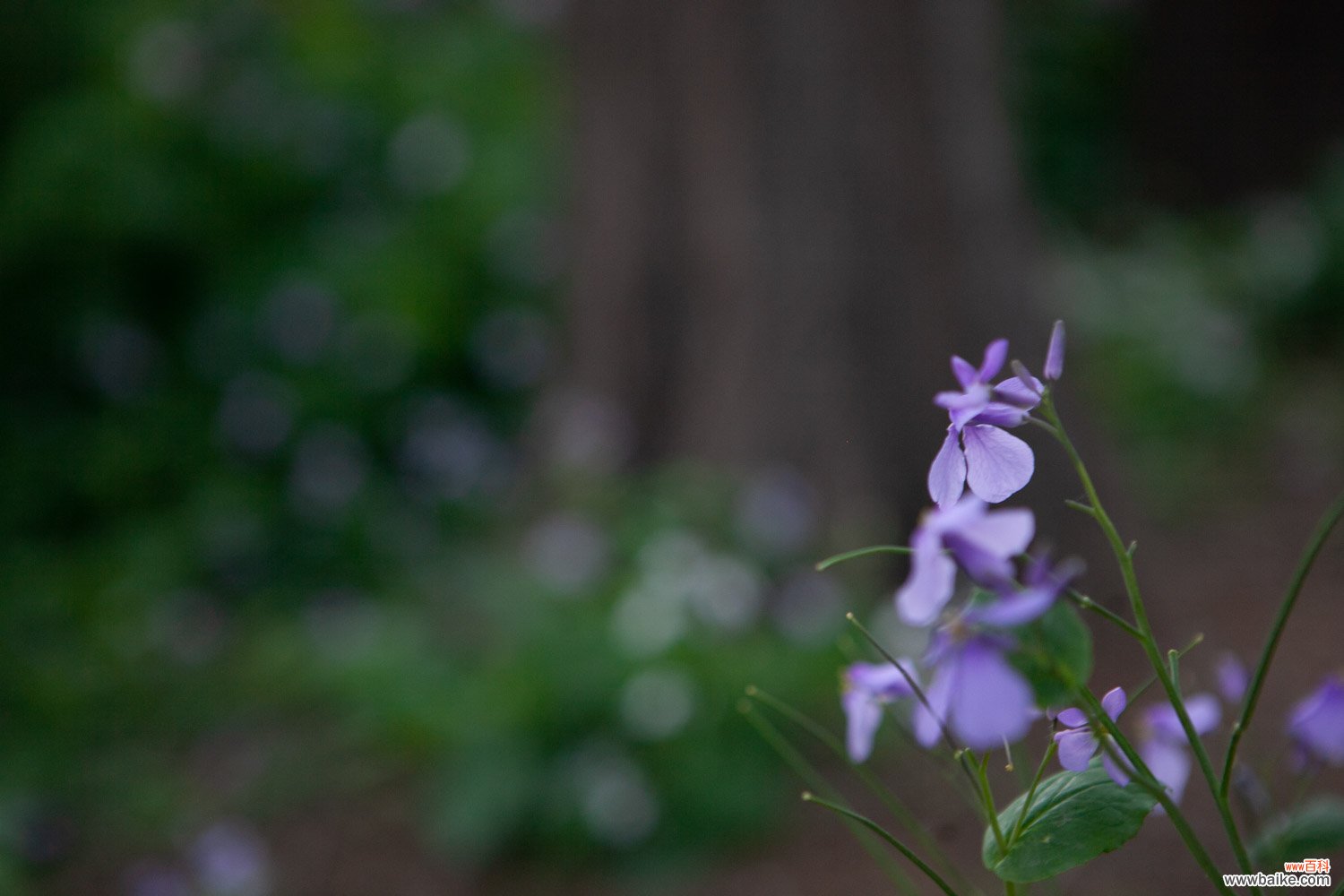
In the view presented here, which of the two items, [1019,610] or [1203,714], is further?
[1203,714]

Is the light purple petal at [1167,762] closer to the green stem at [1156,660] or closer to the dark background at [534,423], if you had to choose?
the green stem at [1156,660]

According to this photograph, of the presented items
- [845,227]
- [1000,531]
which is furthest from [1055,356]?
[845,227]

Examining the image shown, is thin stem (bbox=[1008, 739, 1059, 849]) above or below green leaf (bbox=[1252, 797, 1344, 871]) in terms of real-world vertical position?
above

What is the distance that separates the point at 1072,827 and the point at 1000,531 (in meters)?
0.19

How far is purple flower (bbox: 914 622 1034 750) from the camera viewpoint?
440mm

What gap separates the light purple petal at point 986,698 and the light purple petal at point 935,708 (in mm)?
10

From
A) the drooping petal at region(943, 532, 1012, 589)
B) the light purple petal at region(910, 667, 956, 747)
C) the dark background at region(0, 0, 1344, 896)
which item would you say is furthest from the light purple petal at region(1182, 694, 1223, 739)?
the dark background at region(0, 0, 1344, 896)

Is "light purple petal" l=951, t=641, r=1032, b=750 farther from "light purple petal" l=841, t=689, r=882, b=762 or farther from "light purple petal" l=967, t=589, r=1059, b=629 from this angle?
"light purple petal" l=841, t=689, r=882, b=762

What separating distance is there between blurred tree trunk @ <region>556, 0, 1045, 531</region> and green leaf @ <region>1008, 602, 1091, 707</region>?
97.4 inches

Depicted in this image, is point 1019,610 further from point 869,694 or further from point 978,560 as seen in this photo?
point 869,694

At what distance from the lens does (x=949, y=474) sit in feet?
1.90

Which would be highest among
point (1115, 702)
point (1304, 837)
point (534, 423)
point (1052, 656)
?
point (1052, 656)

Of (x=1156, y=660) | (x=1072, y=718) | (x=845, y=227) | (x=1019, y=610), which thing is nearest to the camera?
(x=1019, y=610)

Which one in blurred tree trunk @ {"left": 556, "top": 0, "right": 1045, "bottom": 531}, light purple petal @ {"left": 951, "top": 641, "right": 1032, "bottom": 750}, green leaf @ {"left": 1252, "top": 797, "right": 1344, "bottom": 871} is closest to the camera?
light purple petal @ {"left": 951, "top": 641, "right": 1032, "bottom": 750}
